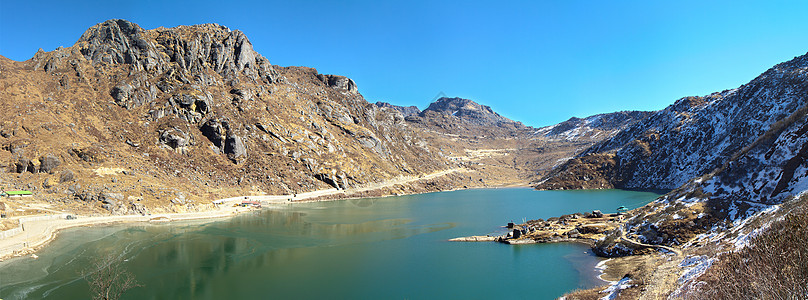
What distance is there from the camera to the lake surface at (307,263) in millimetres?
35031

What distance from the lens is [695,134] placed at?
13750cm

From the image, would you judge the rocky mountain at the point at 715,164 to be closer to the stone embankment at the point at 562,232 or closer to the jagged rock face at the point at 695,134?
the jagged rock face at the point at 695,134

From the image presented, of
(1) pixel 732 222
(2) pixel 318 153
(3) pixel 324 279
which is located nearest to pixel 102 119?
(2) pixel 318 153

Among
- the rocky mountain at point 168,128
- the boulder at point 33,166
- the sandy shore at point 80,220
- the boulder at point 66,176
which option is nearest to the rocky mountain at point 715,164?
the sandy shore at point 80,220

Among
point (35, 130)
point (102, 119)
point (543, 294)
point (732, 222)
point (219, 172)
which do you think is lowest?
point (543, 294)

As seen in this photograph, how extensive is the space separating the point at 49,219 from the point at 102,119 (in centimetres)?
5318

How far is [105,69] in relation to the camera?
118 meters

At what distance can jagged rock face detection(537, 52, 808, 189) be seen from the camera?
363 feet

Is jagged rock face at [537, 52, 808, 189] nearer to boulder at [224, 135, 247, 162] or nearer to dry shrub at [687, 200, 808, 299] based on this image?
dry shrub at [687, 200, 808, 299]

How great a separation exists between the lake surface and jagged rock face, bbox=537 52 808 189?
100515mm

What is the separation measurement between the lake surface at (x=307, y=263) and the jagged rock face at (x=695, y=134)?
101 metres

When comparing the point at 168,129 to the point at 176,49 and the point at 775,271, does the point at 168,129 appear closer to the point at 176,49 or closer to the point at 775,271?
the point at 176,49

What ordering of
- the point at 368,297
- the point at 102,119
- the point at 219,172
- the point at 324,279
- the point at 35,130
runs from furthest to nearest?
the point at 219,172 → the point at 102,119 → the point at 35,130 → the point at 324,279 → the point at 368,297

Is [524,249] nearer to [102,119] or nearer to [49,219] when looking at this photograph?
[49,219]
